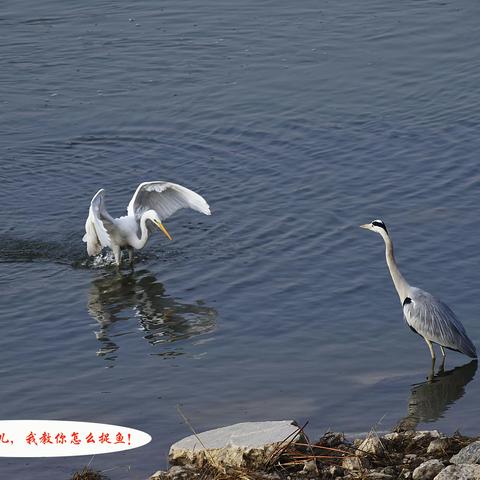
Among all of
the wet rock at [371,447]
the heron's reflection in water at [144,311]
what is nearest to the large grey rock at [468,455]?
the wet rock at [371,447]

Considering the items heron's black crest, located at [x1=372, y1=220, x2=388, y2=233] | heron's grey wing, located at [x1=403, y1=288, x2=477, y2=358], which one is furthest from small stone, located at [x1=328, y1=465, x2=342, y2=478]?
heron's black crest, located at [x1=372, y1=220, x2=388, y2=233]

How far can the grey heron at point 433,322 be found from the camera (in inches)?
437

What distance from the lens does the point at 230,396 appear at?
10562 millimetres

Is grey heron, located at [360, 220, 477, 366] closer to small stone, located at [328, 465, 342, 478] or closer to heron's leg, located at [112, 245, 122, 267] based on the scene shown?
small stone, located at [328, 465, 342, 478]

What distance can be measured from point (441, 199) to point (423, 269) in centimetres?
223

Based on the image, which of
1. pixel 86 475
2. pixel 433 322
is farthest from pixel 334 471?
pixel 433 322

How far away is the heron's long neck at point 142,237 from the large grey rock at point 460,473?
26.9 ft

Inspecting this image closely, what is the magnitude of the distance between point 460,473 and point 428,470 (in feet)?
0.98

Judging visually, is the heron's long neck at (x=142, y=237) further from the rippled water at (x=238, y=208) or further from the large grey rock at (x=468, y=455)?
the large grey rock at (x=468, y=455)

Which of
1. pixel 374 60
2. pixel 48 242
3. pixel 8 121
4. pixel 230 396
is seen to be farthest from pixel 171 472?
pixel 374 60

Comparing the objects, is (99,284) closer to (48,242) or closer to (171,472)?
(48,242)

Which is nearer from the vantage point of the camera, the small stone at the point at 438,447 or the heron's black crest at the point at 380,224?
the small stone at the point at 438,447

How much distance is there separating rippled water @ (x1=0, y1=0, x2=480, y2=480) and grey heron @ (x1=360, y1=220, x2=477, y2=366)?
0.32 metres

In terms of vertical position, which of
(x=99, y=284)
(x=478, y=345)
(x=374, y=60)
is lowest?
(x=478, y=345)
